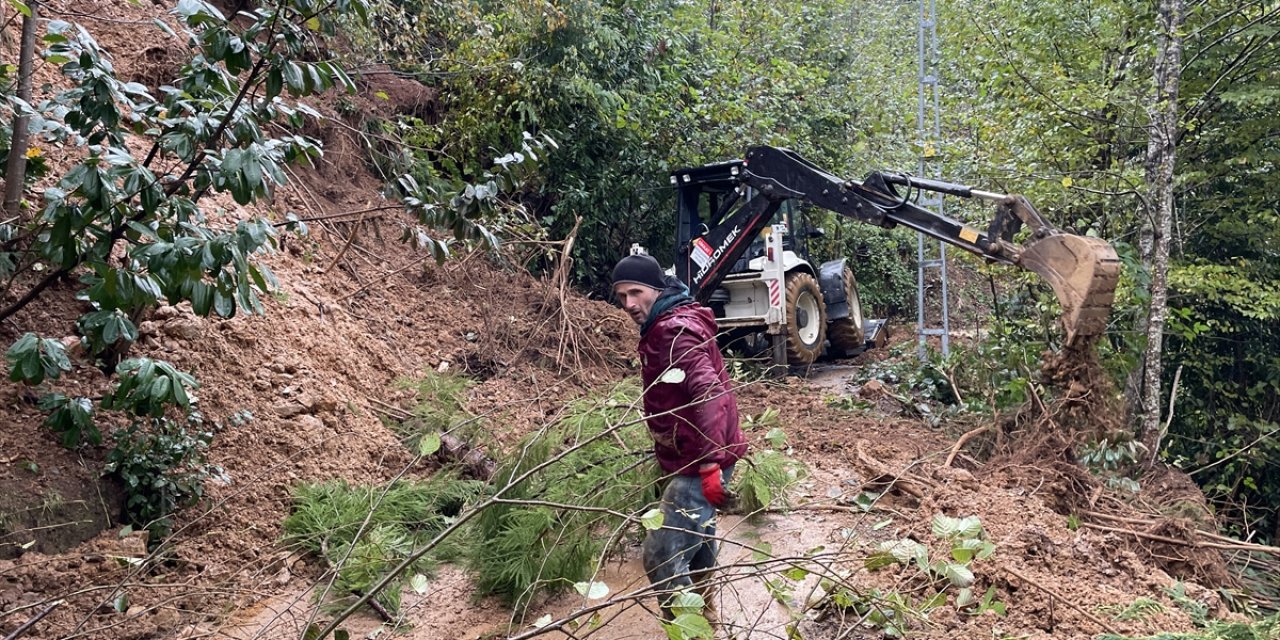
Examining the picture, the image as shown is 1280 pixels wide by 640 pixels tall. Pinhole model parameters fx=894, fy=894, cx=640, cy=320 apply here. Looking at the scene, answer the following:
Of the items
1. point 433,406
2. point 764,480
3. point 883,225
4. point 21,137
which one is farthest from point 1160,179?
point 21,137

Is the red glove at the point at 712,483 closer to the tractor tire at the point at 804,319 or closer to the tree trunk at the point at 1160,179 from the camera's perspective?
the tree trunk at the point at 1160,179

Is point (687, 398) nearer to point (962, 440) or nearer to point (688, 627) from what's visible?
point (688, 627)

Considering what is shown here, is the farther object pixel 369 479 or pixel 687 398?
pixel 369 479

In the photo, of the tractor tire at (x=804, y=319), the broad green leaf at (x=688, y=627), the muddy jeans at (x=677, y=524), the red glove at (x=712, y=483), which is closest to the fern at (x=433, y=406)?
the muddy jeans at (x=677, y=524)

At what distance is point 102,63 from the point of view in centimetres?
356

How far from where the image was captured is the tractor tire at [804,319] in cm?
1052

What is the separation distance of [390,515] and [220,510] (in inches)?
36.9

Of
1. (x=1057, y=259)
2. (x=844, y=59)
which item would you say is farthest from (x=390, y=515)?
(x=844, y=59)

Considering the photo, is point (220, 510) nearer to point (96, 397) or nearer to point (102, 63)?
point (96, 397)

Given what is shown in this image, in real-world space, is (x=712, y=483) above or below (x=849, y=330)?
above

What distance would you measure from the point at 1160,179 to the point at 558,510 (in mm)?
5977

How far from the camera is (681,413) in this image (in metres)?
3.83

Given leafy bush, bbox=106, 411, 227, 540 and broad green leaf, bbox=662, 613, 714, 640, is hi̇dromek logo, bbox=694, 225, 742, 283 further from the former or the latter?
broad green leaf, bbox=662, 613, 714, 640

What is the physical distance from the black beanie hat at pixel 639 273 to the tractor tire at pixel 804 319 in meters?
6.59
